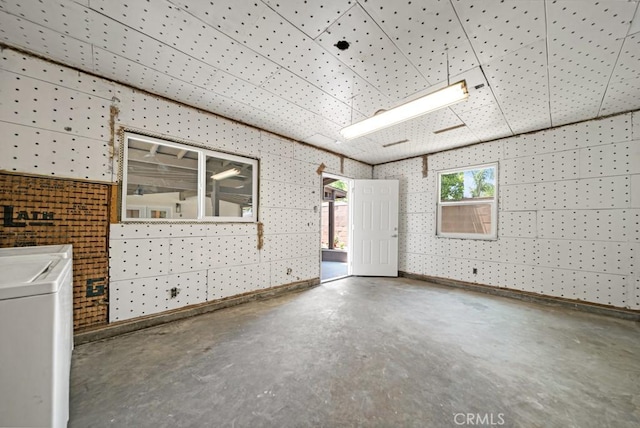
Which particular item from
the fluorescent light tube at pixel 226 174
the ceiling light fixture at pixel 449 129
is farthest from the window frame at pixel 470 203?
the fluorescent light tube at pixel 226 174

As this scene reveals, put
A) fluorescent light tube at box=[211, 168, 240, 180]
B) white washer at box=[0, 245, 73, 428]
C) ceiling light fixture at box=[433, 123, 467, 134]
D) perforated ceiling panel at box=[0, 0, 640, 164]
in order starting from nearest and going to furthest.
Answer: white washer at box=[0, 245, 73, 428]
perforated ceiling panel at box=[0, 0, 640, 164]
fluorescent light tube at box=[211, 168, 240, 180]
ceiling light fixture at box=[433, 123, 467, 134]

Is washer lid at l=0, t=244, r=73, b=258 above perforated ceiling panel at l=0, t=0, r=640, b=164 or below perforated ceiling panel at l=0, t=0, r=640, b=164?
below

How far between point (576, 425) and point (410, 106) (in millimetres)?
2456

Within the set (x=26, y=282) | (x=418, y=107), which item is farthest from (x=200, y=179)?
(x=418, y=107)

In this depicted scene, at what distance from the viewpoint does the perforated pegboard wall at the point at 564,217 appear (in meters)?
2.92

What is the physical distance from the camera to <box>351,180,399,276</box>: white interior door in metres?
4.97

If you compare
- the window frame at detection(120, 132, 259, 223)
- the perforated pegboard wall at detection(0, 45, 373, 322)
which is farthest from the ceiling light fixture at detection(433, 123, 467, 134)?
the window frame at detection(120, 132, 259, 223)

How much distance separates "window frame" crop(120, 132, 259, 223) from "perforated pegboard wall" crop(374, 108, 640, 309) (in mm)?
3594

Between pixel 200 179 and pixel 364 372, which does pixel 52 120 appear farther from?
pixel 364 372

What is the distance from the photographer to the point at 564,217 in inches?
130

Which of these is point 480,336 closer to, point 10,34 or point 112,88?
point 112,88

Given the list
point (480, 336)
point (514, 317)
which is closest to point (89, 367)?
point (480, 336)

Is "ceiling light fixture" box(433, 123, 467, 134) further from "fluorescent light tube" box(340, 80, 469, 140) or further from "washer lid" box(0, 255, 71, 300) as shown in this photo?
"washer lid" box(0, 255, 71, 300)

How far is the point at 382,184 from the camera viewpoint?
5047mm
